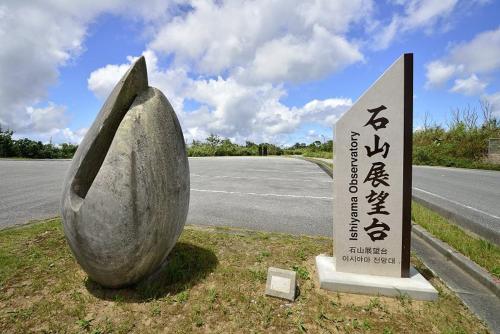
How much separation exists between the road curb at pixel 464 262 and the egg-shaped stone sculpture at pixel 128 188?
377cm

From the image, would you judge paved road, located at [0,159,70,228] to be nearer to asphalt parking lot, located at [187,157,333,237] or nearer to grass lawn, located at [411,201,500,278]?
asphalt parking lot, located at [187,157,333,237]

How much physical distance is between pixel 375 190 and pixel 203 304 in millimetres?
2391

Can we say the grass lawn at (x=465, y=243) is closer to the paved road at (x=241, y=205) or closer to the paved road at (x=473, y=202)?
the paved road at (x=473, y=202)

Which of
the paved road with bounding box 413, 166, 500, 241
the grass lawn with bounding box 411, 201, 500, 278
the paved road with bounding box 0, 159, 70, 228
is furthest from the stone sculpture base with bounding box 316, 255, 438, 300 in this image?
the paved road with bounding box 0, 159, 70, 228

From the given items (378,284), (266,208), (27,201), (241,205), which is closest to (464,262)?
(378,284)

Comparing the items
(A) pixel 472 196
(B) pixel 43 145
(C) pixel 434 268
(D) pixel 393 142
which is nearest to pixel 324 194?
(A) pixel 472 196

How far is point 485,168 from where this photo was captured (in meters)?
21.2

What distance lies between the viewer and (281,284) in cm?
328

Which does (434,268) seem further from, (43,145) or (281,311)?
(43,145)

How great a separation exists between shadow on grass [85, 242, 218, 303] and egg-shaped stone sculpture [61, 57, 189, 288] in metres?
0.13

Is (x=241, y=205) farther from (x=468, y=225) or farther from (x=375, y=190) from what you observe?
(x=468, y=225)

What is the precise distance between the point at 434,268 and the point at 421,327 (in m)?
1.65

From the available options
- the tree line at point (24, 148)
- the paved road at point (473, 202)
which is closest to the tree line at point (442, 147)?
the tree line at point (24, 148)

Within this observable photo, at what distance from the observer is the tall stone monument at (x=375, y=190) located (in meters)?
3.47
